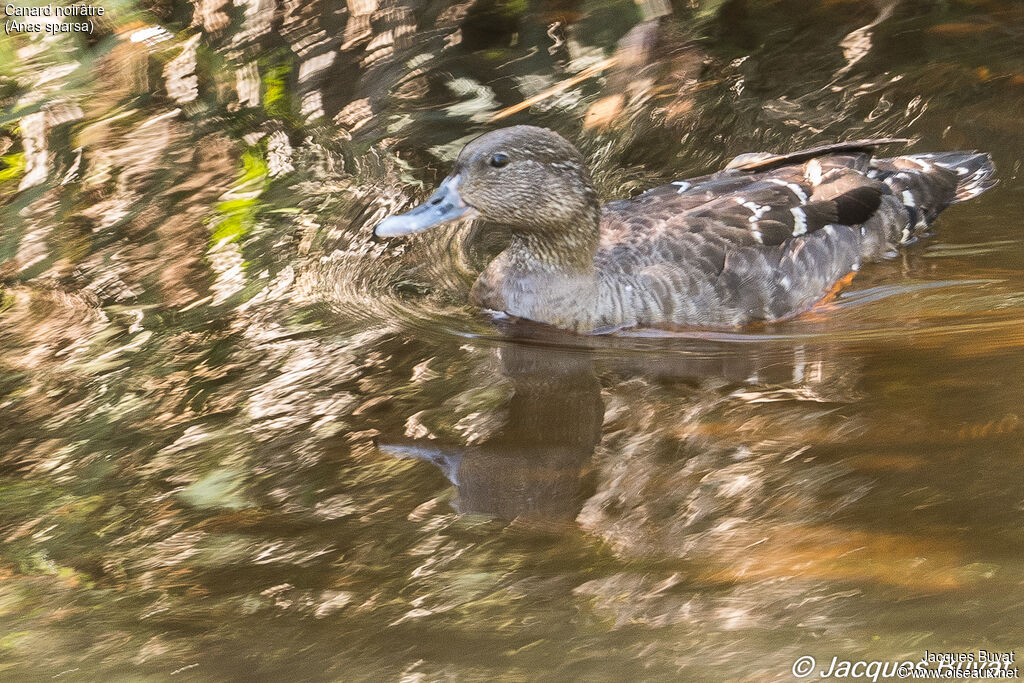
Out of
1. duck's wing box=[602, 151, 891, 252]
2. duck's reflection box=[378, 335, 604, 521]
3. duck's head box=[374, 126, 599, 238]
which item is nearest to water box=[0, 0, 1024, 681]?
duck's reflection box=[378, 335, 604, 521]

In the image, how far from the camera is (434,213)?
5914 mm

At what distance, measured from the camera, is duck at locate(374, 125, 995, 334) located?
5.89m

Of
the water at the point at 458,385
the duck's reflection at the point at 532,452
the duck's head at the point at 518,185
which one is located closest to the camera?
the water at the point at 458,385

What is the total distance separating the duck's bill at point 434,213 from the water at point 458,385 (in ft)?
1.43

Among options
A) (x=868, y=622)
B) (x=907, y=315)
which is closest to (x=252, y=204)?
(x=907, y=315)

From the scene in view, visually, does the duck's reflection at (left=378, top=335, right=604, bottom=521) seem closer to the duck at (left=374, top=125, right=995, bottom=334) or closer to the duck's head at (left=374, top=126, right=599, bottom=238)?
the duck at (left=374, top=125, right=995, bottom=334)

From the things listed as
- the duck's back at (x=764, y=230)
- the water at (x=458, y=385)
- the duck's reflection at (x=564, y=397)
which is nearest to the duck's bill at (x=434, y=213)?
the water at (x=458, y=385)

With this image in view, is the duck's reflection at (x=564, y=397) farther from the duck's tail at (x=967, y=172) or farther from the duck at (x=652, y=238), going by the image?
the duck's tail at (x=967, y=172)

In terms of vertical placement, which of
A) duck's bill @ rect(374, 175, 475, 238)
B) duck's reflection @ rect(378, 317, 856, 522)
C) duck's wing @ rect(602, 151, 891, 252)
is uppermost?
duck's bill @ rect(374, 175, 475, 238)

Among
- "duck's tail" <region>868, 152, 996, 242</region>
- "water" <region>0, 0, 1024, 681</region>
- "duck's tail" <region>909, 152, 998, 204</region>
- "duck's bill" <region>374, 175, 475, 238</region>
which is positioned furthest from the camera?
"duck's tail" <region>909, 152, 998, 204</region>

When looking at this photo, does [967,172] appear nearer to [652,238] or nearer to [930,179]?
[930,179]

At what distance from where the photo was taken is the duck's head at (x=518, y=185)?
5934 millimetres

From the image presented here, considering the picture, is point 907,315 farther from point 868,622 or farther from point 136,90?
point 136,90

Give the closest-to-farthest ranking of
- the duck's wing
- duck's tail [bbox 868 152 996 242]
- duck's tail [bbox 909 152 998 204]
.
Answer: the duck's wing
duck's tail [bbox 868 152 996 242]
duck's tail [bbox 909 152 998 204]
